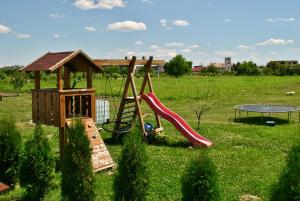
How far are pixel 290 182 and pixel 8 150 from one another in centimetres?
617

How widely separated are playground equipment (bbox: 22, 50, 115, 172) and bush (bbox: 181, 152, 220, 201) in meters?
4.62

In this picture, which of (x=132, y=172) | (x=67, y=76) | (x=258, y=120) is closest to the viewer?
(x=132, y=172)

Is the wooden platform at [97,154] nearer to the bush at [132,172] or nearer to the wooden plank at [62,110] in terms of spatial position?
the wooden plank at [62,110]

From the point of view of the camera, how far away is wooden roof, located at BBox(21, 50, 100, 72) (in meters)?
10.6

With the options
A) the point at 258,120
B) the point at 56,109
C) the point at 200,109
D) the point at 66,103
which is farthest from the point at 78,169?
the point at 200,109

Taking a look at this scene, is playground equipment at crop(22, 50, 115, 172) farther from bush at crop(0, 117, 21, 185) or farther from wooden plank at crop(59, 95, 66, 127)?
bush at crop(0, 117, 21, 185)

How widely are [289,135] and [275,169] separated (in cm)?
482

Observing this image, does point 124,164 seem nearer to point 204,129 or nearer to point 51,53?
point 51,53

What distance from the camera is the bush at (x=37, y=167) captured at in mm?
7906

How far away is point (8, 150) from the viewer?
8.50m

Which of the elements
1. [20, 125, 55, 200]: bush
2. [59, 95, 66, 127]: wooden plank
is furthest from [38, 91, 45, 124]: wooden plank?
[20, 125, 55, 200]: bush

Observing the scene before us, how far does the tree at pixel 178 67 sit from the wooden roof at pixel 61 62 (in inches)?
3774

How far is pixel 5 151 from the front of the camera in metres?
8.48

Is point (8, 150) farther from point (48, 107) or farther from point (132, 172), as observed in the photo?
point (132, 172)
